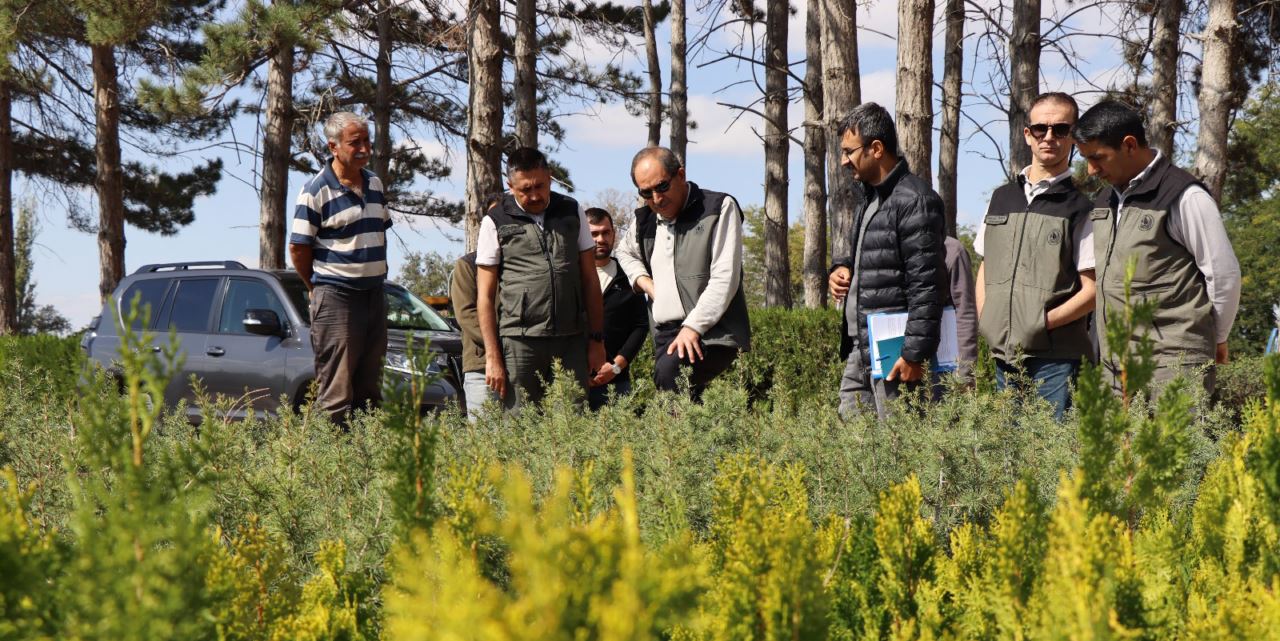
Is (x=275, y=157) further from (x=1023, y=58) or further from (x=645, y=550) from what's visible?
(x=645, y=550)

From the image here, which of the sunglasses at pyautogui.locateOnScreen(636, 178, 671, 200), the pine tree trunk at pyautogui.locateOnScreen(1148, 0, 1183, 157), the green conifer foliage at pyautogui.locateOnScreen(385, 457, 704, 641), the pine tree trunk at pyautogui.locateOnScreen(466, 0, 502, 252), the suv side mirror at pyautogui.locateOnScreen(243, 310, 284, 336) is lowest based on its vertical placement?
the green conifer foliage at pyautogui.locateOnScreen(385, 457, 704, 641)

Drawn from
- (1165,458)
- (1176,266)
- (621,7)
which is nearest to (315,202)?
(1176,266)

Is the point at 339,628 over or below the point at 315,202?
below

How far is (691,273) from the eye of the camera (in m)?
4.86

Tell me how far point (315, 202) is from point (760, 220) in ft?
147

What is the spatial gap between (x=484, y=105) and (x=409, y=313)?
6.48 ft

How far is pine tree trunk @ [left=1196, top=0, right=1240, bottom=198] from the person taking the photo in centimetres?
977

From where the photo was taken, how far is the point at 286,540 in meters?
2.77

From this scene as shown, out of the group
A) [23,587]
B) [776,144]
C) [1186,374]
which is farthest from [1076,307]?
[776,144]

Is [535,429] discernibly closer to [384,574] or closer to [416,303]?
[384,574]

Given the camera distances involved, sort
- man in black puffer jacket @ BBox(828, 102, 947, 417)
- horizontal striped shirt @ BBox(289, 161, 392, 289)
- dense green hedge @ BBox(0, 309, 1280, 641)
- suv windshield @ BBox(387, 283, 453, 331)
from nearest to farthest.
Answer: dense green hedge @ BBox(0, 309, 1280, 641) → man in black puffer jacket @ BBox(828, 102, 947, 417) → horizontal striped shirt @ BBox(289, 161, 392, 289) → suv windshield @ BBox(387, 283, 453, 331)

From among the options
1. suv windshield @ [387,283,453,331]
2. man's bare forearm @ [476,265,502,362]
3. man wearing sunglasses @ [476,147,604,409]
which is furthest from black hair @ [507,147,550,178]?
suv windshield @ [387,283,453,331]

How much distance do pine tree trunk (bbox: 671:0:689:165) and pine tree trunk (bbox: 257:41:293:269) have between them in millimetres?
6587

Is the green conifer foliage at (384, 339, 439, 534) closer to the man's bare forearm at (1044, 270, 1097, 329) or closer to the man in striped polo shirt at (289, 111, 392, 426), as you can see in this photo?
the man's bare forearm at (1044, 270, 1097, 329)
